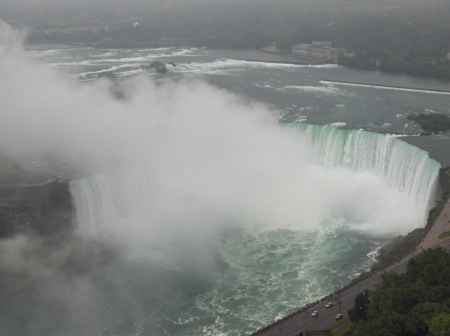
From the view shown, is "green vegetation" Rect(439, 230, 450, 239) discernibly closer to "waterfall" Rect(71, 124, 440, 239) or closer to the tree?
"waterfall" Rect(71, 124, 440, 239)

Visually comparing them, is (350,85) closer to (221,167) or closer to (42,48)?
(221,167)

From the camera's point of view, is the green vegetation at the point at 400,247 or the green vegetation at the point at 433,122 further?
the green vegetation at the point at 433,122

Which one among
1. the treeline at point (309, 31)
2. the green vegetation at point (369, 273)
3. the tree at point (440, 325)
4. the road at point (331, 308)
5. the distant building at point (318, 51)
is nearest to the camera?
the tree at point (440, 325)

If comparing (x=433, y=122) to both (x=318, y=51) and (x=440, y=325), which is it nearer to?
(x=440, y=325)

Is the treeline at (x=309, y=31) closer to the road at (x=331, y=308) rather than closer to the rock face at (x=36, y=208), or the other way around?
the road at (x=331, y=308)

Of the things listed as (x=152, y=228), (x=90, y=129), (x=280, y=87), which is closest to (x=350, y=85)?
(x=280, y=87)

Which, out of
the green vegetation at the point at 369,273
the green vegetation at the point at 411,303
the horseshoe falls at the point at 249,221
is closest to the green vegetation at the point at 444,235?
the green vegetation at the point at 369,273
